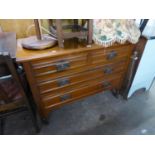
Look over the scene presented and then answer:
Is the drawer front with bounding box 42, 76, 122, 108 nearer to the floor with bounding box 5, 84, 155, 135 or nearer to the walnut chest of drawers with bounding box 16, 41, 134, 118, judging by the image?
the walnut chest of drawers with bounding box 16, 41, 134, 118

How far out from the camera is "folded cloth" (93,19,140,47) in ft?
3.64

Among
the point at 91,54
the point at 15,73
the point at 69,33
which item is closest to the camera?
the point at 15,73

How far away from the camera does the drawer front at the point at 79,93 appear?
130cm

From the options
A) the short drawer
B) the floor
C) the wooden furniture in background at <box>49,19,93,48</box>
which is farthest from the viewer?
the floor

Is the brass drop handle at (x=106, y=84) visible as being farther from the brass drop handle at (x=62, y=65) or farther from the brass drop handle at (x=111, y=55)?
the brass drop handle at (x=62, y=65)

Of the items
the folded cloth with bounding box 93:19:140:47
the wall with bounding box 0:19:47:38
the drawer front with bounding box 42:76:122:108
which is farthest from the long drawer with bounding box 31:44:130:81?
the wall with bounding box 0:19:47:38

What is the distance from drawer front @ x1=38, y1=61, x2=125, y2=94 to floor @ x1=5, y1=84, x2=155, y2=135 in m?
0.48

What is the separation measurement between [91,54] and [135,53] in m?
0.53

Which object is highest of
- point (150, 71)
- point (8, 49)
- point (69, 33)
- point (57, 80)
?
point (69, 33)

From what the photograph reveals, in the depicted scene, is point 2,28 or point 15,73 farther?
point 2,28

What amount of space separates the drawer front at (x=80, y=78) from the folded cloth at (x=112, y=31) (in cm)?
29

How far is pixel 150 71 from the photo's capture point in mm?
1614
